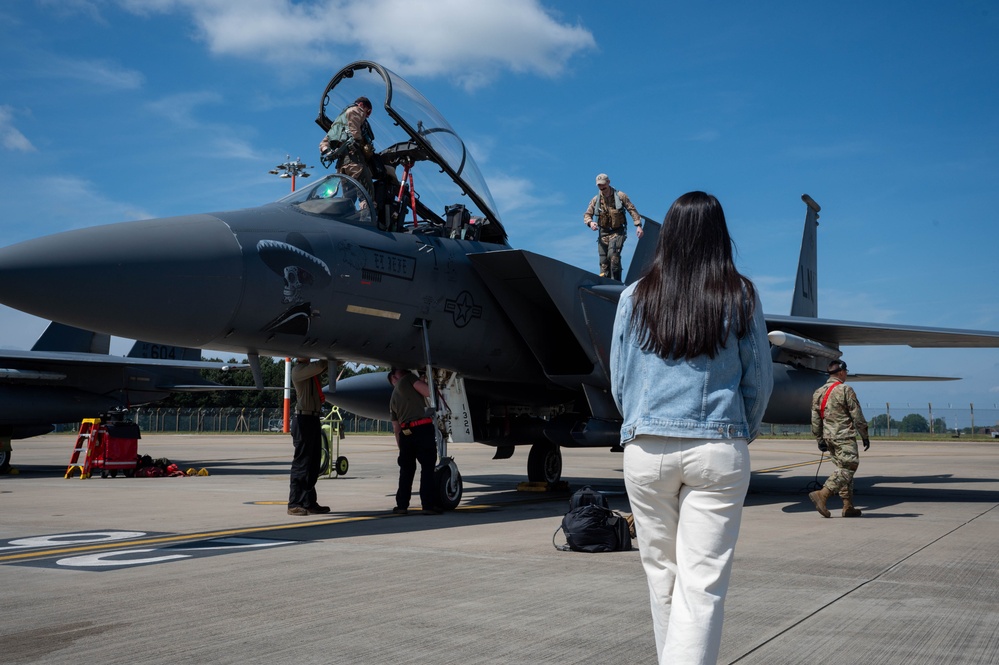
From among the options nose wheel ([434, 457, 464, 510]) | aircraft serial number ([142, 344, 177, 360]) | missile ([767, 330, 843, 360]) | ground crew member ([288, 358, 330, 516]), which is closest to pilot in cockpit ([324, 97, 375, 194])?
ground crew member ([288, 358, 330, 516])

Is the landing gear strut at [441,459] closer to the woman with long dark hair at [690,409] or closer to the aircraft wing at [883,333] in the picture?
the aircraft wing at [883,333]

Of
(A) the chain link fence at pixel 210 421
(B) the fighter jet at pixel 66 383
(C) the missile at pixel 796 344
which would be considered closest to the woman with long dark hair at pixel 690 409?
(C) the missile at pixel 796 344

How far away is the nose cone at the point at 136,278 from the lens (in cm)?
555

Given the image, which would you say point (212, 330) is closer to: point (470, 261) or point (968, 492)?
point (470, 261)

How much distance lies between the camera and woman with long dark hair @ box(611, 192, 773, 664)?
239cm

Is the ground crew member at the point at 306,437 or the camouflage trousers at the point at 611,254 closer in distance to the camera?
the ground crew member at the point at 306,437

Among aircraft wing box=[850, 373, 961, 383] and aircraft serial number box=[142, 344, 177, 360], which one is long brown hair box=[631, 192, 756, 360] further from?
aircraft serial number box=[142, 344, 177, 360]

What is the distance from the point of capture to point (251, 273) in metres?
6.62

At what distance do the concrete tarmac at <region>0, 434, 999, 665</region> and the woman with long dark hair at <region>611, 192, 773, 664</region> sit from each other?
38.7 inches

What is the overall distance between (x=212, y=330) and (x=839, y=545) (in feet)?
16.8

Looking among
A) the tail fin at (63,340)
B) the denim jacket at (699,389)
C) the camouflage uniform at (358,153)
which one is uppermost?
the camouflage uniform at (358,153)

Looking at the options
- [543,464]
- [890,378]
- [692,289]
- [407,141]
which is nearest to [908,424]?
[890,378]

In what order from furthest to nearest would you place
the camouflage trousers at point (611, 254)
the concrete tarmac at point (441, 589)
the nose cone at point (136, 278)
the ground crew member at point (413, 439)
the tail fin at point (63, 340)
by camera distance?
the tail fin at point (63, 340) → the camouflage trousers at point (611, 254) → the ground crew member at point (413, 439) → the nose cone at point (136, 278) → the concrete tarmac at point (441, 589)

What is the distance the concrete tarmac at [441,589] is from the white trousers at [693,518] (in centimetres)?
97
